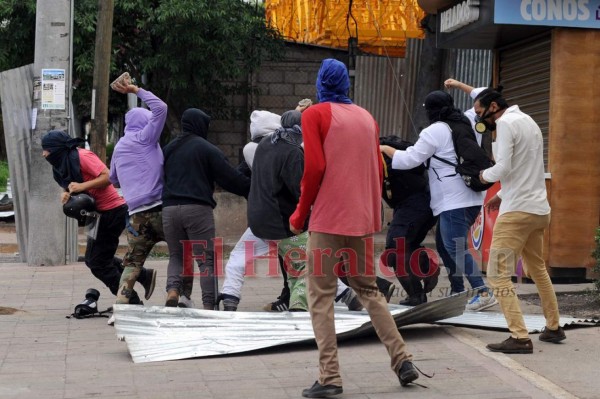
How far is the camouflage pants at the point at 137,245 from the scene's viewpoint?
26.9 feet

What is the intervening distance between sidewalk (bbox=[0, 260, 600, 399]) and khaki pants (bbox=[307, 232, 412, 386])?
0.25 m

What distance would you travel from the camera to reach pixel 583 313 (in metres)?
8.34

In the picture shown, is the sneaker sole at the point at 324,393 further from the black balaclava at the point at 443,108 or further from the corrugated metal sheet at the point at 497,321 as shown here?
the black balaclava at the point at 443,108

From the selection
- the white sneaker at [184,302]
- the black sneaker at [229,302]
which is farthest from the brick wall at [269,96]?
the black sneaker at [229,302]

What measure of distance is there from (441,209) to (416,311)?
144 cm

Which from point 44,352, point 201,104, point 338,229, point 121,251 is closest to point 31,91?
point 121,251

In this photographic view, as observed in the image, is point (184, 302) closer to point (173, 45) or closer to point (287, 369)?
point (287, 369)

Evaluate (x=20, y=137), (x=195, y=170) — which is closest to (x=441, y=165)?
(x=195, y=170)

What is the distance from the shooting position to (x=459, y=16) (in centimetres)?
1084

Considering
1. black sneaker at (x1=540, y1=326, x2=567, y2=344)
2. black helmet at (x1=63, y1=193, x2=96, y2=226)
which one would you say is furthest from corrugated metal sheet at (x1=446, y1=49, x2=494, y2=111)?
black sneaker at (x1=540, y1=326, x2=567, y2=344)

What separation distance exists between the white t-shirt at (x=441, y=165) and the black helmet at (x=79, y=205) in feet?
8.22

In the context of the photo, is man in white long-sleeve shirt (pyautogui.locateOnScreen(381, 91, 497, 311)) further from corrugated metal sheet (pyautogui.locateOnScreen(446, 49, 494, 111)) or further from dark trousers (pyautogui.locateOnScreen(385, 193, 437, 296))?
corrugated metal sheet (pyautogui.locateOnScreen(446, 49, 494, 111))

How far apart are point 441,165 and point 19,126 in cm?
623

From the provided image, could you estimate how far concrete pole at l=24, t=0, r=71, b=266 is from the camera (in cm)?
1211
